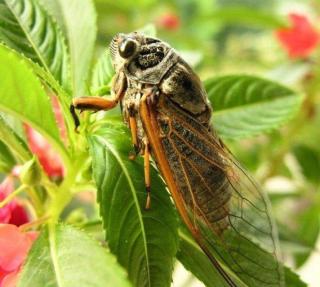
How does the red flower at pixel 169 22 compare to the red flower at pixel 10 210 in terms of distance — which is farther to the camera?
the red flower at pixel 169 22

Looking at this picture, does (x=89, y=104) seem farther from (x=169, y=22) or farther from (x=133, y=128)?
(x=169, y=22)

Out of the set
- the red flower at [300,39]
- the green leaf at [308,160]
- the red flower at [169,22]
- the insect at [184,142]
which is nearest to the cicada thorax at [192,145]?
Result: the insect at [184,142]

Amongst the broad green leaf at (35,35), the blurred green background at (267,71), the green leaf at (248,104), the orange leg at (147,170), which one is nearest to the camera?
the orange leg at (147,170)

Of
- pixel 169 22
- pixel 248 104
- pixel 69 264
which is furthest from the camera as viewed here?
pixel 169 22

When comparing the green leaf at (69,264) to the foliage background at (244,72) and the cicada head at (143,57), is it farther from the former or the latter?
the cicada head at (143,57)

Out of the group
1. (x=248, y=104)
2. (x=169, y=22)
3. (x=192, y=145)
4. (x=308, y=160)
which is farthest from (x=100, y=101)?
(x=169, y=22)

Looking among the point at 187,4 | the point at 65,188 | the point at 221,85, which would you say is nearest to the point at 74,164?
the point at 65,188

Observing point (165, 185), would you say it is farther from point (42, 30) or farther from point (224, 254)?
point (42, 30)
